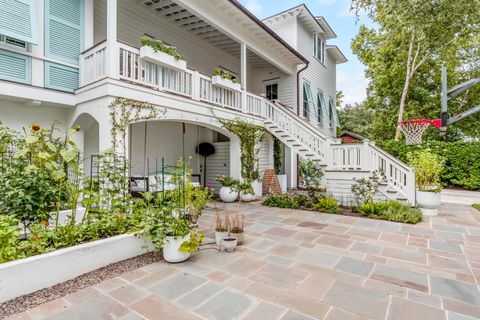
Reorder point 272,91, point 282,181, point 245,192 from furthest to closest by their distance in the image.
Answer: point 272,91 → point 282,181 → point 245,192

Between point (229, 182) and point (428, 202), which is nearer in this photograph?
point (428, 202)

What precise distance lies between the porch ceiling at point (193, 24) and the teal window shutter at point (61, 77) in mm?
3128

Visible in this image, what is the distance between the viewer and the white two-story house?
200 inches

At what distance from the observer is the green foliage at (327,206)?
6.59 meters

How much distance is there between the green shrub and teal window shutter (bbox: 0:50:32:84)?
11969mm

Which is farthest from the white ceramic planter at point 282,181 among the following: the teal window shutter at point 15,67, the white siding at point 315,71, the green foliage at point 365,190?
the teal window shutter at point 15,67

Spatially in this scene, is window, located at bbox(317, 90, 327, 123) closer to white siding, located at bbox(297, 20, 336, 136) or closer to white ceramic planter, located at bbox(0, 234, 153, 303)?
white siding, located at bbox(297, 20, 336, 136)

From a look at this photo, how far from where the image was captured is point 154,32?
7.98m

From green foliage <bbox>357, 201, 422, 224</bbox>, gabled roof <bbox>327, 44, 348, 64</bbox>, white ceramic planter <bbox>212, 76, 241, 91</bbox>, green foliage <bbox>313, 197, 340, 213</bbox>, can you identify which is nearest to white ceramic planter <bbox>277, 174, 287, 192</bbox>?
green foliage <bbox>313, 197, 340, 213</bbox>

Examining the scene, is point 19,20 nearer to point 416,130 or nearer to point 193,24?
point 193,24

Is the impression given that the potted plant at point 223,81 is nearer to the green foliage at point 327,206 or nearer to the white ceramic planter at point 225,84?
the white ceramic planter at point 225,84

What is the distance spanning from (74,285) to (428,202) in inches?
284

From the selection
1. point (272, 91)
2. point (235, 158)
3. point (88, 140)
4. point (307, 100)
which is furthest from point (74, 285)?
point (307, 100)

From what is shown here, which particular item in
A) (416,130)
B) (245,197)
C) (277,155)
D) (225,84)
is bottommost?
(245,197)
